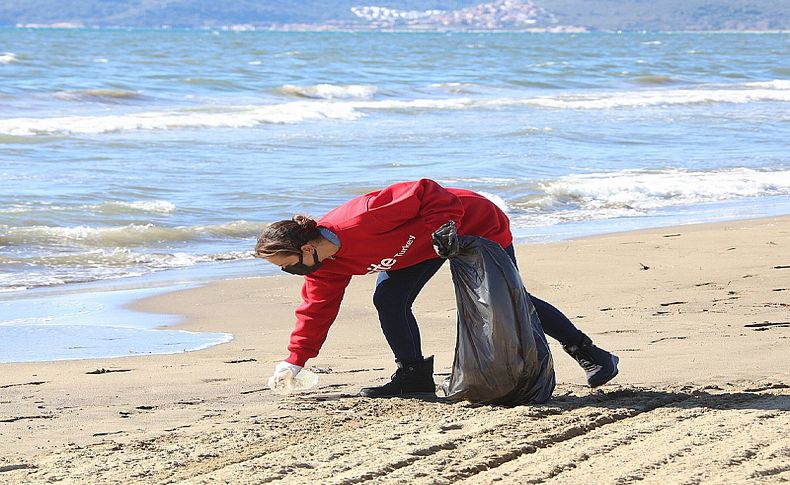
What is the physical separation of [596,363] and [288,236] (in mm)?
1363

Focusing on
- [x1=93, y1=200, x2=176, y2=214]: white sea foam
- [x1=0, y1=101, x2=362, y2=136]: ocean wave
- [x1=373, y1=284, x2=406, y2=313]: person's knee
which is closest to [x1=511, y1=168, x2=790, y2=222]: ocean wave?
[x1=93, y1=200, x2=176, y2=214]: white sea foam

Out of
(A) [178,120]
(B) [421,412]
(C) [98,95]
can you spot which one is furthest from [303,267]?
(C) [98,95]

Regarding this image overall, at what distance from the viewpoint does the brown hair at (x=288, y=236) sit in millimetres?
3892

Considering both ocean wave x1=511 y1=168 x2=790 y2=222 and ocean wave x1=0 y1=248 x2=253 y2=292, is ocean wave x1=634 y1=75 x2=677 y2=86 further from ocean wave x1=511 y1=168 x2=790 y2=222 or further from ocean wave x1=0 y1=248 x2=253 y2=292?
ocean wave x1=0 y1=248 x2=253 y2=292

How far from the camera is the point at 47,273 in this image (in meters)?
7.96

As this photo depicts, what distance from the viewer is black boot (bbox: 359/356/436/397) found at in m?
4.43

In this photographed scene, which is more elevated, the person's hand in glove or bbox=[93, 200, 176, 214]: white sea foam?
the person's hand in glove

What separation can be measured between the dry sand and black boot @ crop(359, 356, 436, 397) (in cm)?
12

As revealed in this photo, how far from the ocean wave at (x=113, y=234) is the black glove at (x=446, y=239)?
17.8 ft

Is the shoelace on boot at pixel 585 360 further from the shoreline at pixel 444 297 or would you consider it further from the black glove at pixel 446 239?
the black glove at pixel 446 239

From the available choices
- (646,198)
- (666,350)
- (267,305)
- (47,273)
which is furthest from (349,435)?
(646,198)

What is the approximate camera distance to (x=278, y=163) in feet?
44.7

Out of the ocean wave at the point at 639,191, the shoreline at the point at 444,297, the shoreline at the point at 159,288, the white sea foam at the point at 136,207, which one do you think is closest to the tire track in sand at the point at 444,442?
the shoreline at the point at 444,297

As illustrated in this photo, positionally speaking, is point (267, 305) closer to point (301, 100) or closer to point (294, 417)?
point (294, 417)
